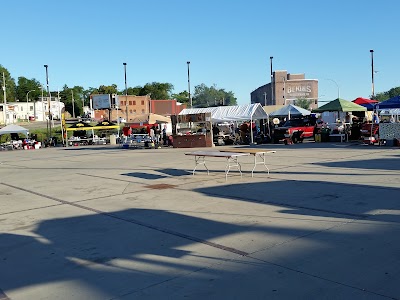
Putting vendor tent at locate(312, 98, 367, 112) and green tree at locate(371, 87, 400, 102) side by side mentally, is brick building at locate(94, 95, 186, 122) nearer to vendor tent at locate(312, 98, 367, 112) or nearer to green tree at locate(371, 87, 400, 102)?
vendor tent at locate(312, 98, 367, 112)

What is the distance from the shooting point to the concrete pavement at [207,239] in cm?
466

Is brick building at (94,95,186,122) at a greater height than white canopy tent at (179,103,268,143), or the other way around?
brick building at (94,95,186,122)

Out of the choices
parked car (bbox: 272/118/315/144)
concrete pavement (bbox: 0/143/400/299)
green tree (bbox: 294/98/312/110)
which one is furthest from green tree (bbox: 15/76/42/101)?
concrete pavement (bbox: 0/143/400/299)

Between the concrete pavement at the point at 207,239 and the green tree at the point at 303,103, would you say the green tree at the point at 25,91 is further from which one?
the concrete pavement at the point at 207,239

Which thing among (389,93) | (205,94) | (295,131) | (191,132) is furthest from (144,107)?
(389,93)

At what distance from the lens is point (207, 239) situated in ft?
21.1

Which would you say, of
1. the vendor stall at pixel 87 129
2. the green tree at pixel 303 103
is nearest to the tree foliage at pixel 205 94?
the green tree at pixel 303 103

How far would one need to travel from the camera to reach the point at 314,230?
6.69 meters

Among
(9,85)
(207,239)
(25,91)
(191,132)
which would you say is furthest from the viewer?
(25,91)

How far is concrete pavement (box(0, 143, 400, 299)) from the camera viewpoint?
466 cm

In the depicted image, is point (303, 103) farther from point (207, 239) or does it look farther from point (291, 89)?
point (207, 239)

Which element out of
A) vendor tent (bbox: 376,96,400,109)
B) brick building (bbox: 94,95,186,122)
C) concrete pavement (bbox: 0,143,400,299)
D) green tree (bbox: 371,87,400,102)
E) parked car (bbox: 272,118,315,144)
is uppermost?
green tree (bbox: 371,87,400,102)

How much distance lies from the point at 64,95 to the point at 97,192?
151 m

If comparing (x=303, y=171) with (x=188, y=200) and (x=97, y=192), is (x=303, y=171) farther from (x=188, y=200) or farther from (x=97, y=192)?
(x=97, y=192)
